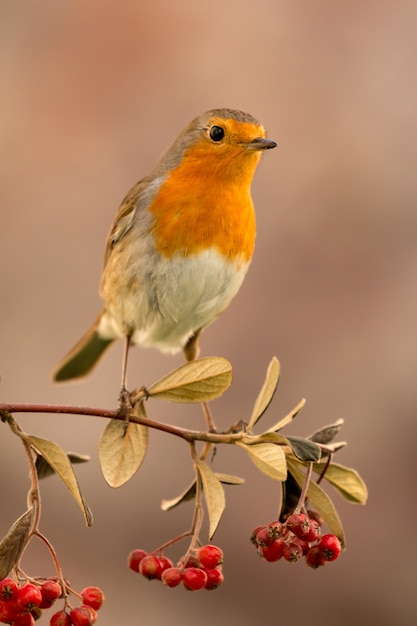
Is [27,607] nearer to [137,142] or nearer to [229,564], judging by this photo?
[229,564]

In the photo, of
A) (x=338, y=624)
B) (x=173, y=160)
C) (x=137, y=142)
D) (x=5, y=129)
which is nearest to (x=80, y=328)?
(x=137, y=142)

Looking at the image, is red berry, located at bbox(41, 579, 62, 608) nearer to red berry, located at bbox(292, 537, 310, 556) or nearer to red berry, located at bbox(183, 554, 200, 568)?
red berry, located at bbox(183, 554, 200, 568)

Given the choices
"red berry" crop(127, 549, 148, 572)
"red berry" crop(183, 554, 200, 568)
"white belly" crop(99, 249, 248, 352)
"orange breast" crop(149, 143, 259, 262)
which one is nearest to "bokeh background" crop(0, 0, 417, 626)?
"white belly" crop(99, 249, 248, 352)

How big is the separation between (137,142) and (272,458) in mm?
4202

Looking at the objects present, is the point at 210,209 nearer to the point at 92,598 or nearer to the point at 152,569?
the point at 152,569

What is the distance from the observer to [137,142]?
5293 mm

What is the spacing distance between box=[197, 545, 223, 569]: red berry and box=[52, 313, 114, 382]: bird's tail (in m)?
1.37

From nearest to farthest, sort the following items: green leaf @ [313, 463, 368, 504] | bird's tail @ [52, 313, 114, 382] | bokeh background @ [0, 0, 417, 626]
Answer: green leaf @ [313, 463, 368, 504] < bird's tail @ [52, 313, 114, 382] < bokeh background @ [0, 0, 417, 626]

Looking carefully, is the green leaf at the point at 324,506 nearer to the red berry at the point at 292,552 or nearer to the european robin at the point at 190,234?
the red berry at the point at 292,552

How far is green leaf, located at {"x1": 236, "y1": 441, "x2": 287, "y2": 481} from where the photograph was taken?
1.29m

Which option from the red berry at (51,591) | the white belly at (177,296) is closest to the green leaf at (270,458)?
the red berry at (51,591)

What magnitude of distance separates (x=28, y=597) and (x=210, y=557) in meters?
0.31

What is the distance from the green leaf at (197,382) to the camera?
1.40m

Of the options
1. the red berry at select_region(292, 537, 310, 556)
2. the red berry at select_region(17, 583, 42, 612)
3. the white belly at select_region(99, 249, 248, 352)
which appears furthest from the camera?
the white belly at select_region(99, 249, 248, 352)
